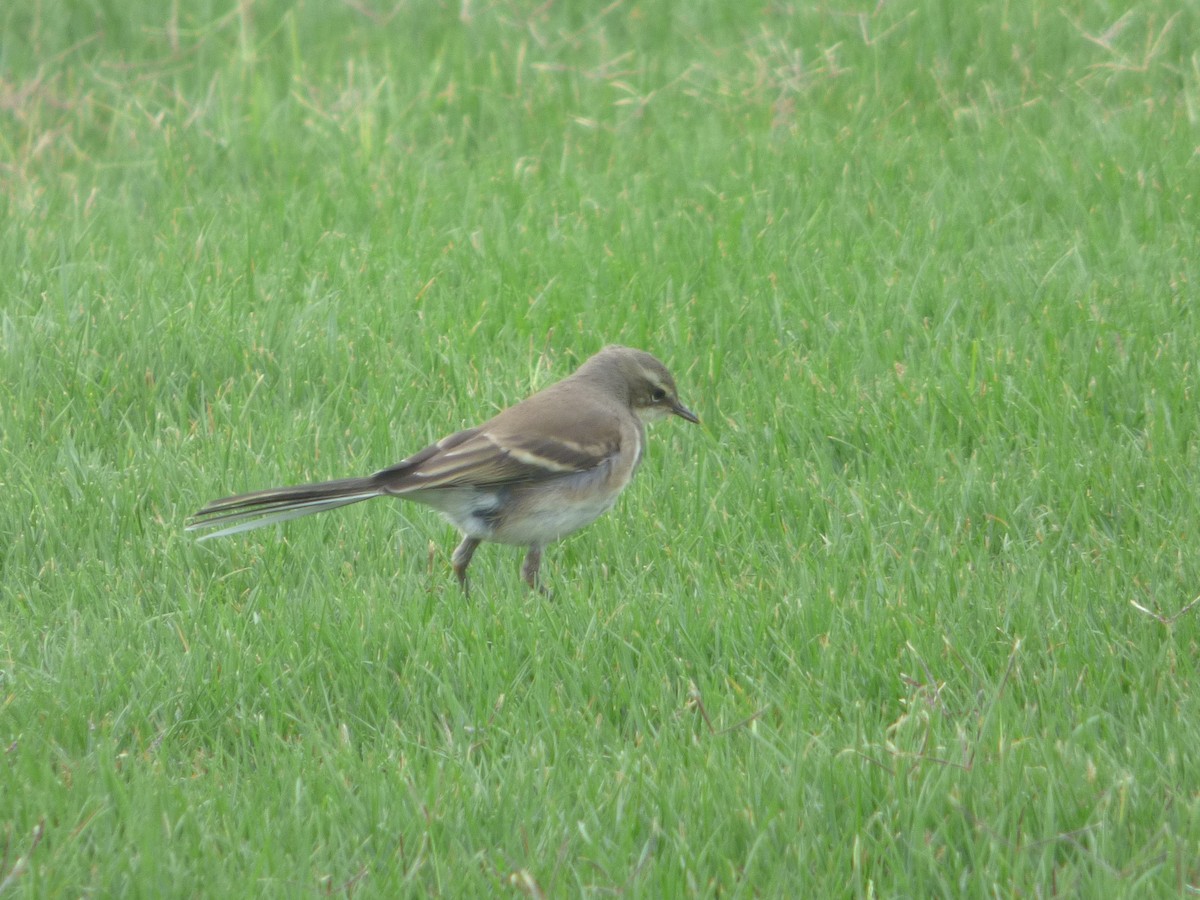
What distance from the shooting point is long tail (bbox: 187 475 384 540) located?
504 cm

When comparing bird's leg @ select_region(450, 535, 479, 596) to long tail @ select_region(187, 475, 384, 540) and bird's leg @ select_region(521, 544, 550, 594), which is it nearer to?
bird's leg @ select_region(521, 544, 550, 594)

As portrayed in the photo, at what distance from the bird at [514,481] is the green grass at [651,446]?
0.63 ft

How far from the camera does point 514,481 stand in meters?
5.59

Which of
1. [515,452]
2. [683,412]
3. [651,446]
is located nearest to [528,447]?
[515,452]

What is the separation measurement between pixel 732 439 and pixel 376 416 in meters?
1.48

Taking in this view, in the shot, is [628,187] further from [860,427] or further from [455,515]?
[455,515]

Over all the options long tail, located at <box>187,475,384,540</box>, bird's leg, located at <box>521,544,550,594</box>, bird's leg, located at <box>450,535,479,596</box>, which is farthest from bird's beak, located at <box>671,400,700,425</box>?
long tail, located at <box>187,475,384,540</box>

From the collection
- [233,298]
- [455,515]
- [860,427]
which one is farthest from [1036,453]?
[233,298]

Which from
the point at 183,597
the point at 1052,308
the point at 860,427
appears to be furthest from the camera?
the point at 1052,308

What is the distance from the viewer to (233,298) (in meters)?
7.23

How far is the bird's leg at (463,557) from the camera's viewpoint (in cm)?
559

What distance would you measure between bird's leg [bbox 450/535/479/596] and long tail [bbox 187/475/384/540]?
0.51 metres

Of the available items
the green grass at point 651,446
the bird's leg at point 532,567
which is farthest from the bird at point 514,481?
the green grass at point 651,446

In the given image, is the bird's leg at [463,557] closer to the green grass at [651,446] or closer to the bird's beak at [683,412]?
the green grass at [651,446]
